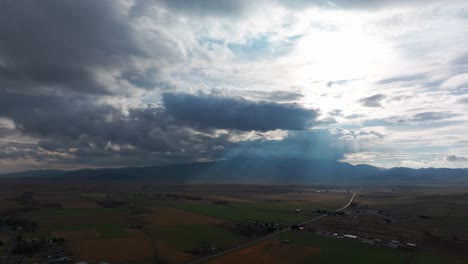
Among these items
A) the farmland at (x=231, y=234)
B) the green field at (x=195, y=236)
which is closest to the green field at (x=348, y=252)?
the farmland at (x=231, y=234)

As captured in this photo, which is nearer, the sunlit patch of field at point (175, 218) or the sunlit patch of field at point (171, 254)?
the sunlit patch of field at point (171, 254)

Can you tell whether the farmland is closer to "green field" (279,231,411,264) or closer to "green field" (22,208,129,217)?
"green field" (22,208,129,217)

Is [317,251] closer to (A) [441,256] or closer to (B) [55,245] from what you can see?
(A) [441,256]

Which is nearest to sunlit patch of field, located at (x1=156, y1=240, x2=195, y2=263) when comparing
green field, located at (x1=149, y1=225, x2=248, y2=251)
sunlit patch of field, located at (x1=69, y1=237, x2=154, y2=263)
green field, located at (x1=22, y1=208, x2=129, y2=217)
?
sunlit patch of field, located at (x1=69, y1=237, x2=154, y2=263)

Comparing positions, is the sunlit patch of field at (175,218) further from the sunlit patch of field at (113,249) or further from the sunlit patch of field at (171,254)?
the sunlit patch of field at (171,254)

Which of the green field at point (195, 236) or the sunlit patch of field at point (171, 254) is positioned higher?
the green field at point (195, 236)

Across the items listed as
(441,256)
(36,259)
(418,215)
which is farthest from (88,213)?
(418,215)

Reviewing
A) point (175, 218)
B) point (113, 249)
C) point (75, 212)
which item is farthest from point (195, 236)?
point (75, 212)
